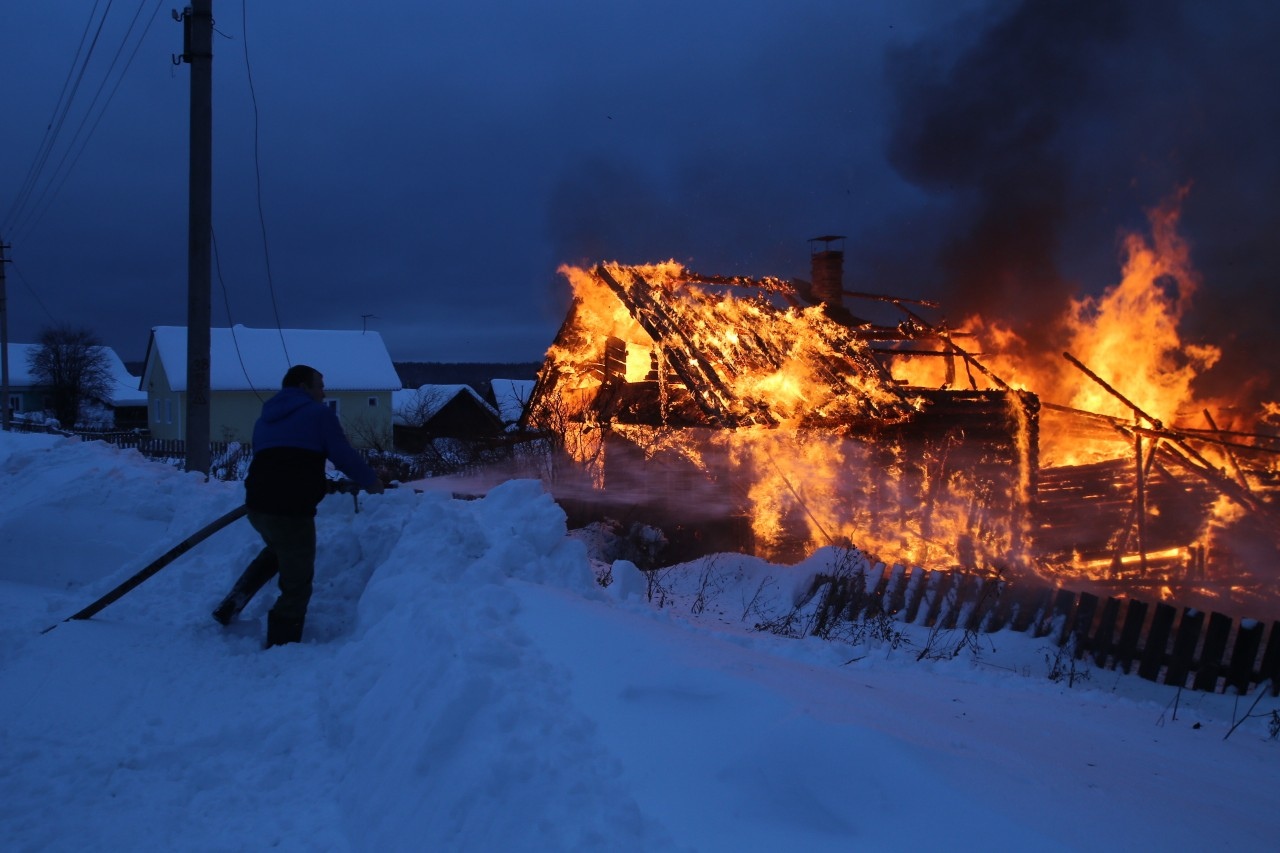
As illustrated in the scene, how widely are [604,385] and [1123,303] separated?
10.7 m

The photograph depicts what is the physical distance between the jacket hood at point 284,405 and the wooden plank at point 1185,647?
6966 mm

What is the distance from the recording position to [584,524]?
1527 centimetres

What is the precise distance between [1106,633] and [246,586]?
6.89 meters

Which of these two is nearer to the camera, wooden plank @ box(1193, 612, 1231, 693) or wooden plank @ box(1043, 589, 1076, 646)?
wooden plank @ box(1193, 612, 1231, 693)

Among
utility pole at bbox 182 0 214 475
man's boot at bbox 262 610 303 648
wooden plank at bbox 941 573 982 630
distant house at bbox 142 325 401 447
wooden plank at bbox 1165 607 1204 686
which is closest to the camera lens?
man's boot at bbox 262 610 303 648

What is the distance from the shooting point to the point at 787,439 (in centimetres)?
1252

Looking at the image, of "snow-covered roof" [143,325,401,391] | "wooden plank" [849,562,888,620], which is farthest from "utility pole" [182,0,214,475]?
"snow-covered roof" [143,325,401,391]

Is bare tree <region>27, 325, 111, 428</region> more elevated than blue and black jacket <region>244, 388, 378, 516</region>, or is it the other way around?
blue and black jacket <region>244, 388, 378, 516</region>

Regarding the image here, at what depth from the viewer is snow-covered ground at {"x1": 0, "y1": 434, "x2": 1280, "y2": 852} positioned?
279 cm

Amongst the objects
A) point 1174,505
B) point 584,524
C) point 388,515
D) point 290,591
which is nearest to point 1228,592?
point 1174,505

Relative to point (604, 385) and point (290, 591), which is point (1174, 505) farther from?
point (290, 591)

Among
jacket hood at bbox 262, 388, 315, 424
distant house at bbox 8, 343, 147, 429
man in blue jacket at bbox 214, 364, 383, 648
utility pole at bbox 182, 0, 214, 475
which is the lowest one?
distant house at bbox 8, 343, 147, 429

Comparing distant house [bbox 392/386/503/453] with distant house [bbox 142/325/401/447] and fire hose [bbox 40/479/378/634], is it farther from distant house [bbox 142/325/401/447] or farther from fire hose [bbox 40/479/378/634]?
fire hose [bbox 40/479/378/634]

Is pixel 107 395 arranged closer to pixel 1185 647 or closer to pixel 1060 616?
pixel 1060 616
